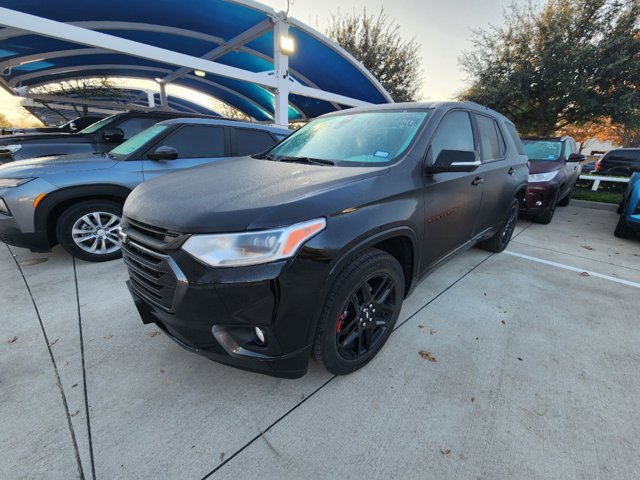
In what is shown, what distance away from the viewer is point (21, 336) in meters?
2.26

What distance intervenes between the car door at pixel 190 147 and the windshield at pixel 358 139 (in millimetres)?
1748

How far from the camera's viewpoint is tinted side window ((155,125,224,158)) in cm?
393

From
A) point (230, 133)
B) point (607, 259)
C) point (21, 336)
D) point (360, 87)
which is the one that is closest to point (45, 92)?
point (360, 87)

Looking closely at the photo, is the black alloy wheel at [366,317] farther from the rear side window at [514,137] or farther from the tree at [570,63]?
the tree at [570,63]

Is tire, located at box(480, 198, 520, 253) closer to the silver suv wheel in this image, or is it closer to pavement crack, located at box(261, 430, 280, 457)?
pavement crack, located at box(261, 430, 280, 457)

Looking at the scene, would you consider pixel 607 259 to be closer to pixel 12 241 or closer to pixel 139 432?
pixel 139 432

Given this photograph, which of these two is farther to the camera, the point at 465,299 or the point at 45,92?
the point at 45,92

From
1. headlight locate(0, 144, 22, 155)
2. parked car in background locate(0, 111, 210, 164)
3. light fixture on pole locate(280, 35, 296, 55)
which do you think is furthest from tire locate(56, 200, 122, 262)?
light fixture on pole locate(280, 35, 296, 55)

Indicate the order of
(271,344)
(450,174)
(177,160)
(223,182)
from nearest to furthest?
(271,344)
(223,182)
(450,174)
(177,160)

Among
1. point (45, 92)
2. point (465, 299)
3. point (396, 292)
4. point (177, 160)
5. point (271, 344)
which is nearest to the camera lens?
point (271, 344)

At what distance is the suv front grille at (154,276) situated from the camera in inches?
57.5

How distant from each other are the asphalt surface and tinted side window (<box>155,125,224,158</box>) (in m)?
2.02

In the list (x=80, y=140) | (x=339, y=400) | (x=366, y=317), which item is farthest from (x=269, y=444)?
(x=80, y=140)

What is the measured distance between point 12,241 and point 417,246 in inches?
158
